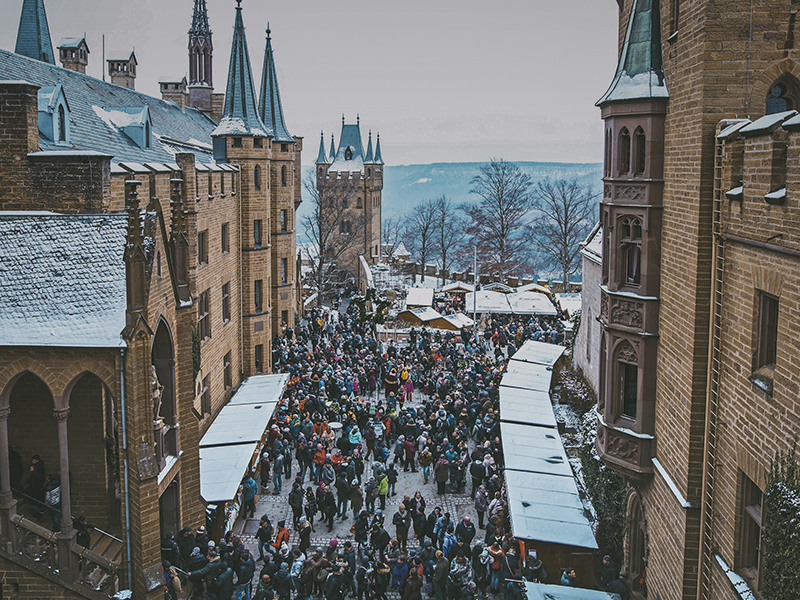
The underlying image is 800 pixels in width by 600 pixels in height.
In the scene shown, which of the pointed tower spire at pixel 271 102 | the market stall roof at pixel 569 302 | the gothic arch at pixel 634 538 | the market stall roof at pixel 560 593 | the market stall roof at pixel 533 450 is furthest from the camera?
the market stall roof at pixel 569 302

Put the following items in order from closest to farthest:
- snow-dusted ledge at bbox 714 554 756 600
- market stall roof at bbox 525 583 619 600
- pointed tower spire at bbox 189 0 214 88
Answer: snow-dusted ledge at bbox 714 554 756 600 < market stall roof at bbox 525 583 619 600 < pointed tower spire at bbox 189 0 214 88

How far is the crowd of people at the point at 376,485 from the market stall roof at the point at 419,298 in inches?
285

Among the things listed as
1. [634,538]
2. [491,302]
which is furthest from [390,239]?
[634,538]

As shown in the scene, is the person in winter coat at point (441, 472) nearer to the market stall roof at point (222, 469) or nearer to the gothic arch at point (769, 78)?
the market stall roof at point (222, 469)

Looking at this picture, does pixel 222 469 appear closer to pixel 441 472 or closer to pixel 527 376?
pixel 441 472

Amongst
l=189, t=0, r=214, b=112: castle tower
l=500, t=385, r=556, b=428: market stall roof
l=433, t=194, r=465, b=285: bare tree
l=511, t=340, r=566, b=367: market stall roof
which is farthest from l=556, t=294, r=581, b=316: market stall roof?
l=189, t=0, r=214, b=112: castle tower

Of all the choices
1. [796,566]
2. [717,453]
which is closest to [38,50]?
[717,453]

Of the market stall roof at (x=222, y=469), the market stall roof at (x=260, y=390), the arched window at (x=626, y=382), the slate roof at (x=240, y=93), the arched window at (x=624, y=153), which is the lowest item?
the market stall roof at (x=222, y=469)

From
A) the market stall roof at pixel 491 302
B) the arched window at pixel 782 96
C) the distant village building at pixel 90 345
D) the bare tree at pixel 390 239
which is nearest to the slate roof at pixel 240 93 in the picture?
the distant village building at pixel 90 345

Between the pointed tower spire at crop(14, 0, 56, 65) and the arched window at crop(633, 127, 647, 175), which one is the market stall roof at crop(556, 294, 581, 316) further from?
the arched window at crop(633, 127, 647, 175)

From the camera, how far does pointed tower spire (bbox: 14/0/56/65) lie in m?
30.3

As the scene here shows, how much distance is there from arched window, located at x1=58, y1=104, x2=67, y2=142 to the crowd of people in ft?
29.9

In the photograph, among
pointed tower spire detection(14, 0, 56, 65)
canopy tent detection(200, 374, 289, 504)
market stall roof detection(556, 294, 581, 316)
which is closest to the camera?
canopy tent detection(200, 374, 289, 504)

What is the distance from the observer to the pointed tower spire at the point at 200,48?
49438mm
